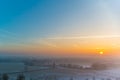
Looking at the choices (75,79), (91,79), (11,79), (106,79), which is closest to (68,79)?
(75,79)

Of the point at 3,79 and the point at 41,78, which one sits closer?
the point at 3,79

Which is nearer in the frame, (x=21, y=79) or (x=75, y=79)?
(x=21, y=79)

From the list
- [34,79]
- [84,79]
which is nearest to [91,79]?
[84,79]

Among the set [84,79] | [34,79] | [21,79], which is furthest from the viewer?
[84,79]

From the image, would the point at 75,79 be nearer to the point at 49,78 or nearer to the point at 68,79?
the point at 68,79

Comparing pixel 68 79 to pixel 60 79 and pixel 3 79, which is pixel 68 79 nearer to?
pixel 60 79

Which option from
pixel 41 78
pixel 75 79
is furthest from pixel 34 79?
pixel 75 79

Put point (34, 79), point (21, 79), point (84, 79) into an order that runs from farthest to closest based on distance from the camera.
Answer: point (84, 79) < point (34, 79) < point (21, 79)
